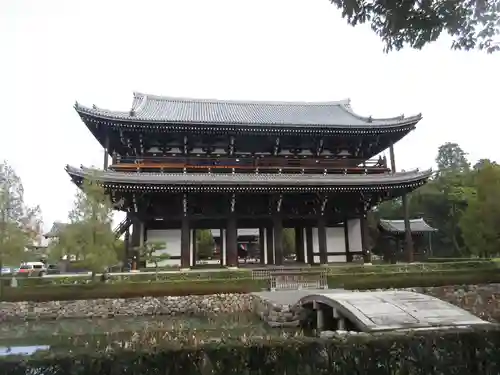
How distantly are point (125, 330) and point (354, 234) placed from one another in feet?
49.0

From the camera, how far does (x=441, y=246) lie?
46.2 metres

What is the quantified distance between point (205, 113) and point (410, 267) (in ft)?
54.7

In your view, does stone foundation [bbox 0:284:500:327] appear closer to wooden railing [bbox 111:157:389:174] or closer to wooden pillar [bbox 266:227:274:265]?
wooden pillar [bbox 266:227:274:265]

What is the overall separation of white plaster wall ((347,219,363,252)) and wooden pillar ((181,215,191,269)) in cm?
1001

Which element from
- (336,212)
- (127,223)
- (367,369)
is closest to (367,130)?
(336,212)

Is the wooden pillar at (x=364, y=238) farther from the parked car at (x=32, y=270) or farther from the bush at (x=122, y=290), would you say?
the parked car at (x=32, y=270)

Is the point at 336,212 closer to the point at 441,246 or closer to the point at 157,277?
the point at 157,277

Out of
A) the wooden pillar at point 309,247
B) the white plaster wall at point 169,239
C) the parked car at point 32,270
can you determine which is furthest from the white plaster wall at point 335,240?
the parked car at point 32,270

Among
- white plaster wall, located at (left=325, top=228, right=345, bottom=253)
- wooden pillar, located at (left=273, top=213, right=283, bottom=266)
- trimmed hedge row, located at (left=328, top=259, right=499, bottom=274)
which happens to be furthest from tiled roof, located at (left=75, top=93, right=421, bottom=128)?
trimmed hedge row, located at (left=328, top=259, right=499, bottom=274)

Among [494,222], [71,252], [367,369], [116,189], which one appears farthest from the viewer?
[494,222]

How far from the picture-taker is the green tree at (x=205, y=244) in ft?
123

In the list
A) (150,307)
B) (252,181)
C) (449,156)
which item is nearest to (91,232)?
(150,307)

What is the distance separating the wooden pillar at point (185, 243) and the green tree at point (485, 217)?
17.2 metres

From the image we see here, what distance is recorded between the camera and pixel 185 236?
20.5m
